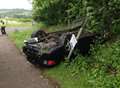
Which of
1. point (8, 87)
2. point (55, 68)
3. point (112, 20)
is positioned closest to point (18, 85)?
point (8, 87)

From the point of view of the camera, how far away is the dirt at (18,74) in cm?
1126

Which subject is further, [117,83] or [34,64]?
[34,64]

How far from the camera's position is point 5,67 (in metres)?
14.2

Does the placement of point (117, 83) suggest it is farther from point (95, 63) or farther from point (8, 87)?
point (8, 87)

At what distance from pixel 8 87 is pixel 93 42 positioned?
4.19 m

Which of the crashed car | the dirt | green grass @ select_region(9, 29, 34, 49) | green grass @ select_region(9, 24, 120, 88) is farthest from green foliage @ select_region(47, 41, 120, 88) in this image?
green grass @ select_region(9, 29, 34, 49)

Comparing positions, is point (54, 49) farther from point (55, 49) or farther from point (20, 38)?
point (20, 38)

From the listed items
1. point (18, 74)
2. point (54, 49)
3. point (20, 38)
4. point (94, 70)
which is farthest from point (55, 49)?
point (20, 38)

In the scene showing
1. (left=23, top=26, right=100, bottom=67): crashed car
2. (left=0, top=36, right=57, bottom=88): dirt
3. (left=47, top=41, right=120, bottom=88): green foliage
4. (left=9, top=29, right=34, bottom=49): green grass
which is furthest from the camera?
(left=9, top=29, right=34, bottom=49): green grass

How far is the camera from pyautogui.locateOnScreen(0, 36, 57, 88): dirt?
11258mm

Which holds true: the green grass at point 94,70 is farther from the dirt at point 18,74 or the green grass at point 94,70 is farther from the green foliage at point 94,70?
the dirt at point 18,74

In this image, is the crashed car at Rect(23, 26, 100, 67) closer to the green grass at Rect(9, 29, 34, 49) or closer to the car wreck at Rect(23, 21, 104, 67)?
the car wreck at Rect(23, 21, 104, 67)

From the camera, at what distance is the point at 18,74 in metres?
12.8

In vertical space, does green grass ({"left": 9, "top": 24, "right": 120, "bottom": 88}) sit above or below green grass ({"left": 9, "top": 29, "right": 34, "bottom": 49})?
above
